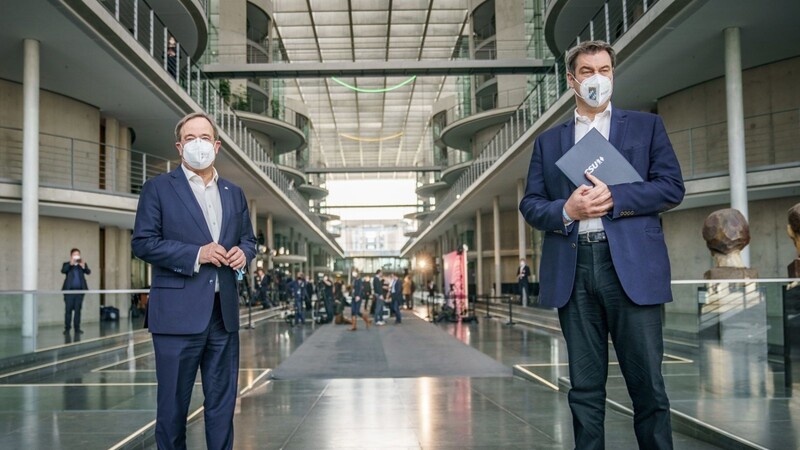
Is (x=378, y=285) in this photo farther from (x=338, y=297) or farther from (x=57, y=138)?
(x=57, y=138)

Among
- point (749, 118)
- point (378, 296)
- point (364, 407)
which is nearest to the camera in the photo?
point (364, 407)

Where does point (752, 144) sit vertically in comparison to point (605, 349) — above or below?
above

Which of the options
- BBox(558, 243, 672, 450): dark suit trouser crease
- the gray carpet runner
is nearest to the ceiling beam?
the gray carpet runner

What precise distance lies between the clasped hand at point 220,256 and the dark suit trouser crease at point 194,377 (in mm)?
248

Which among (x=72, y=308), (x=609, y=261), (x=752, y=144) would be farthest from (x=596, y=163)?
(x=752, y=144)

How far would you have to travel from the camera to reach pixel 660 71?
1622cm

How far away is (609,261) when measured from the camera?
105 inches

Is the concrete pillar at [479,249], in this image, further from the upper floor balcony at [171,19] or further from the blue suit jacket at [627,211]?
the blue suit jacket at [627,211]

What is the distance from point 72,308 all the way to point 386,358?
5024 millimetres

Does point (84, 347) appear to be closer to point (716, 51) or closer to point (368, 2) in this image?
point (716, 51)

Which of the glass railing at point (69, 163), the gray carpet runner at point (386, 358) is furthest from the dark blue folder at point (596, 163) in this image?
the glass railing at point (69, 163)

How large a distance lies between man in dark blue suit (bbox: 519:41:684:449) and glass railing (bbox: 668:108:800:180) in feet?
42.3

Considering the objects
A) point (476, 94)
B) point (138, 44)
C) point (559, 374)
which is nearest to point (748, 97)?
point (559, 374)

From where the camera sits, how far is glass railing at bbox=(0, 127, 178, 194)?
1619cm
